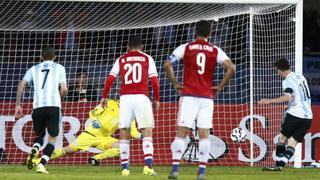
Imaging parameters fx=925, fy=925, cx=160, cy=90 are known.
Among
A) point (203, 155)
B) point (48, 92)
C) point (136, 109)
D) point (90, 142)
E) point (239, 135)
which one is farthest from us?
point (239, 135)

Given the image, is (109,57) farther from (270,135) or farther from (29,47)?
(270,135)

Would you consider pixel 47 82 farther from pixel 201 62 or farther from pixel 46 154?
pixel 201 62

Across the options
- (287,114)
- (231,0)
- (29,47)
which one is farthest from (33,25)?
(287,114)

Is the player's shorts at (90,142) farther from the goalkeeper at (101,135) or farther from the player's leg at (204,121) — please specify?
the player's leg at (204,121)

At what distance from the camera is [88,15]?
20.0 m

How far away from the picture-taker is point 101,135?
19.2 m

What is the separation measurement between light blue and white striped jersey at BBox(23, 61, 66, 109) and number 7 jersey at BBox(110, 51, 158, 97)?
1432 millimetres

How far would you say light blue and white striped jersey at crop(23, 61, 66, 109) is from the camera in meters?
15.0

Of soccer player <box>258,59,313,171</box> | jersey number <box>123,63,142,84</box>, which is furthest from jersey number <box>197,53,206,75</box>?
soccer player <box>258,59,313,171</box>

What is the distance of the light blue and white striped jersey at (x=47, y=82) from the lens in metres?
15.0

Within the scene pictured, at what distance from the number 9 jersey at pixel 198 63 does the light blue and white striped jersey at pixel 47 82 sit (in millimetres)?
3072

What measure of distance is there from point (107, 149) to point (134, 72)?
211 inches

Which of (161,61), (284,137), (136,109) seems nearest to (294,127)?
(284,137)

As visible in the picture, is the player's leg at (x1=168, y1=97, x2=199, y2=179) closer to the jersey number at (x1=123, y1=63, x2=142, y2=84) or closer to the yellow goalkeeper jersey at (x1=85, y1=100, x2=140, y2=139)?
the jersey number at (x1=123, y1=63, x2=142, y2=84)
